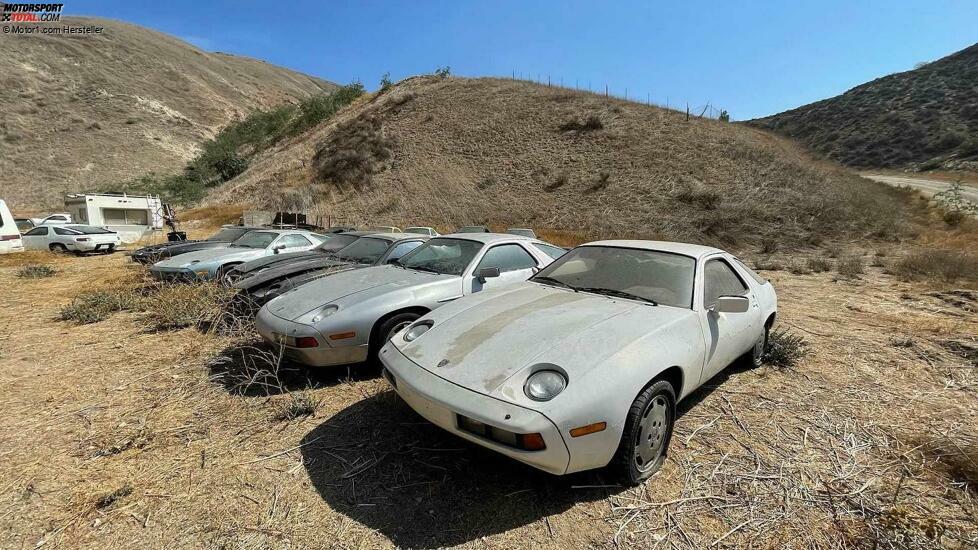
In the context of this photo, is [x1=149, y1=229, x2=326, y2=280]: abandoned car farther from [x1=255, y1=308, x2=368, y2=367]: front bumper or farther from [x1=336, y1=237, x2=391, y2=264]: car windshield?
[x1=255, y1=308, x2=368, y2=367]: front bumper

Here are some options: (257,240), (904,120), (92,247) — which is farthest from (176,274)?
(904,120)

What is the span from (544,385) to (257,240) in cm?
862

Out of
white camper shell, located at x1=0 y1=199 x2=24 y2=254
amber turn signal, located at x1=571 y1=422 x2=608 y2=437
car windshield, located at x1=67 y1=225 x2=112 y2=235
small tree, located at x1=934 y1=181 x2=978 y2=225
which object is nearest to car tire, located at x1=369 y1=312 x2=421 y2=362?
amber turn signal, located at x1=571 y1=422 x2=608 y2=437

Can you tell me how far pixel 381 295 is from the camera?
3.64m

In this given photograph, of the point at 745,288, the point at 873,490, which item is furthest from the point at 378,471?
the point at 745,288

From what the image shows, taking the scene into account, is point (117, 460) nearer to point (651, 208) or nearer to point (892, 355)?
point (892, 355)

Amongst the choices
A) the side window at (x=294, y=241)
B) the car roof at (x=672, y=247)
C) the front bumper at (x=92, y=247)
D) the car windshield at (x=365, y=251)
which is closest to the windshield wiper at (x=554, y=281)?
the car roof at (x=672, y=247)

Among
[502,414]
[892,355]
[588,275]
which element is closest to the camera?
[502,414]

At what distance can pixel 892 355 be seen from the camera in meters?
4.21

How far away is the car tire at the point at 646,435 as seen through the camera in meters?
2.17

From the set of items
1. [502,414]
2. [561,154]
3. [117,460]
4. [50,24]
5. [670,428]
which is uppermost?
→ [50,24]

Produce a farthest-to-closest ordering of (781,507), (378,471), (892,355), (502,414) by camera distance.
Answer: (892,355) → (378,471) → (781,507) → (502,414)

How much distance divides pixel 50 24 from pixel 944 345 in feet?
272

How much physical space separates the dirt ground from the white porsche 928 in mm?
364
